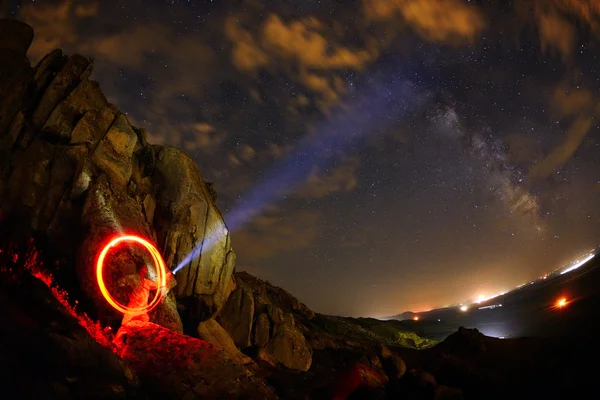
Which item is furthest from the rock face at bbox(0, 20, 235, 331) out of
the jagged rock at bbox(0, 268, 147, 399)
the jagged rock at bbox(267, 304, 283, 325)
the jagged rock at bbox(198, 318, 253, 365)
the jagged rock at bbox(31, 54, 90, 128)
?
the jagged rock at bbox(267, 304, 283, 325)

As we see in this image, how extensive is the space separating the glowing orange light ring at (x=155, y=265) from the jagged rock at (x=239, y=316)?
11.5 meters

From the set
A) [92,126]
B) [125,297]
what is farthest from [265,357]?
[92,126]

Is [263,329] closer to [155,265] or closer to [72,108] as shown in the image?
[155,265]

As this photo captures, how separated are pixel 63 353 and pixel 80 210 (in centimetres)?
1204

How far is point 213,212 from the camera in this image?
34312mm

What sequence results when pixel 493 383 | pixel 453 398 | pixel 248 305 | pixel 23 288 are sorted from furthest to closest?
1. pixel 248 305
2. pixel 493 383
3. pixel 453 398
4. pixel 23 288

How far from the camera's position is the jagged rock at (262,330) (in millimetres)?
36594

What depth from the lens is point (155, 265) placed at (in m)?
25.1

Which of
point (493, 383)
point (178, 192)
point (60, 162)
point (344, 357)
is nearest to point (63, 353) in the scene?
point (60, 162)

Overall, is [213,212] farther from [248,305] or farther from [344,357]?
[344,357]

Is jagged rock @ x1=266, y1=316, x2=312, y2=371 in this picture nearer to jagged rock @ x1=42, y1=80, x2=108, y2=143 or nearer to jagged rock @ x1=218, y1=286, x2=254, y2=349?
jagged rock @ x1=218, y1=286, x2=254, y2=349

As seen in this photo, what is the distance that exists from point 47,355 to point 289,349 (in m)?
28.4

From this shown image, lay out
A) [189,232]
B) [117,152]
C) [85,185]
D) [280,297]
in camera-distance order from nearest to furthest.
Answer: [85,185]
[117,152]
[189,232]
[280,297]

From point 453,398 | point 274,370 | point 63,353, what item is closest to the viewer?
point 63,353
